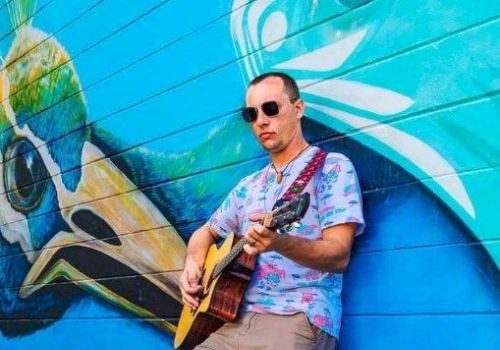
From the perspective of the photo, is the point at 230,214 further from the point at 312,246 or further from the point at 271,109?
the point at 312,246

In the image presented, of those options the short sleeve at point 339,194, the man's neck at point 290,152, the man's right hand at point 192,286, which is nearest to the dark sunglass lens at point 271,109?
the man's neck at point 290,152

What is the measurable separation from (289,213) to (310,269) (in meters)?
0.48

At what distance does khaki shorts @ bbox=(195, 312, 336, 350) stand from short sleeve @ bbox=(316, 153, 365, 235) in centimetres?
33

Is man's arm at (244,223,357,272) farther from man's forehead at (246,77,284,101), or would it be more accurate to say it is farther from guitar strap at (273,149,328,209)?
man's forehead at (246,77,284,101)

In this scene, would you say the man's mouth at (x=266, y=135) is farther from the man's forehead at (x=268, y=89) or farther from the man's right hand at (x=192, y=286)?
the man's right hand at (x=192, y=286)

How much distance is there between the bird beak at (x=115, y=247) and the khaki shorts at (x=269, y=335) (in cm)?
96

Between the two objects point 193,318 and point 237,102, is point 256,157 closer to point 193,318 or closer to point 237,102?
point 237,102

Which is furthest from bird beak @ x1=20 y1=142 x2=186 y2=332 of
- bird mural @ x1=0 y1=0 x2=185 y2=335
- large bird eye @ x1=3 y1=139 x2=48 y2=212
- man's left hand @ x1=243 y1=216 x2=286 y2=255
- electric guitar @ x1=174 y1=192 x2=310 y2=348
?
man's left hand @ x1=243 y1=216 x2=286 y2=255

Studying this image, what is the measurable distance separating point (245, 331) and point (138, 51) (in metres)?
1.78

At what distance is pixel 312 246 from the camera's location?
6.21 feet

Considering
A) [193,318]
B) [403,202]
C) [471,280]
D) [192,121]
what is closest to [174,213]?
[192,121]

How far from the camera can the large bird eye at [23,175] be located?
4270 mm

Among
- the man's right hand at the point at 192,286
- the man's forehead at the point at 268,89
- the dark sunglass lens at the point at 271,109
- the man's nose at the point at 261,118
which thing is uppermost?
the man's forehead at the point at 268,89

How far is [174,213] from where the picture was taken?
323cm
